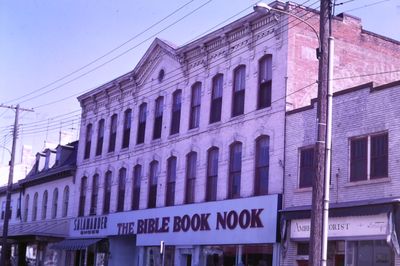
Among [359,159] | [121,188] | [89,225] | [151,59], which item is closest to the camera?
[359,159]

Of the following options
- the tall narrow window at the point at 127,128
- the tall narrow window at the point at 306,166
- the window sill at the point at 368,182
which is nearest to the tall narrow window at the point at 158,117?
the tall narrow window at the point at 127,128

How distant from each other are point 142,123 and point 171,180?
15.5 feet

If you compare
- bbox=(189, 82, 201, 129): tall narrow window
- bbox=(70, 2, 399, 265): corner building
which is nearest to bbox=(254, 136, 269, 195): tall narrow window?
bbox=(70, 2, 399, 265): corner building

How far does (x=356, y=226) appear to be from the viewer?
19.7 metres

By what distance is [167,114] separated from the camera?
105ft

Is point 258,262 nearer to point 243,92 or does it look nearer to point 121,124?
point 243,92

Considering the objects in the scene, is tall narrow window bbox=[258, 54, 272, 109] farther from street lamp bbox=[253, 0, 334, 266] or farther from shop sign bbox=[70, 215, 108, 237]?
shop sign bbox=[70, 215, 108, 237]

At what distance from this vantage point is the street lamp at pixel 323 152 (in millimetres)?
14703

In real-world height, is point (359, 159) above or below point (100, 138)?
below

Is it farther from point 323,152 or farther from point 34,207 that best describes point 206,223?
point 34,207

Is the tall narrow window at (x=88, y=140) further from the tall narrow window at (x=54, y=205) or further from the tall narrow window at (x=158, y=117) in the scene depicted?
the tall narrow window at (x=158, y=117)

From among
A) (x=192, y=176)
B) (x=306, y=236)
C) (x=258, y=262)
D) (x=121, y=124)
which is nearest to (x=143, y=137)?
(x=121, y=124)

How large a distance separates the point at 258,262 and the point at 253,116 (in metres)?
5.55

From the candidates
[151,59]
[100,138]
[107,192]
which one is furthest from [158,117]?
[100,138]
